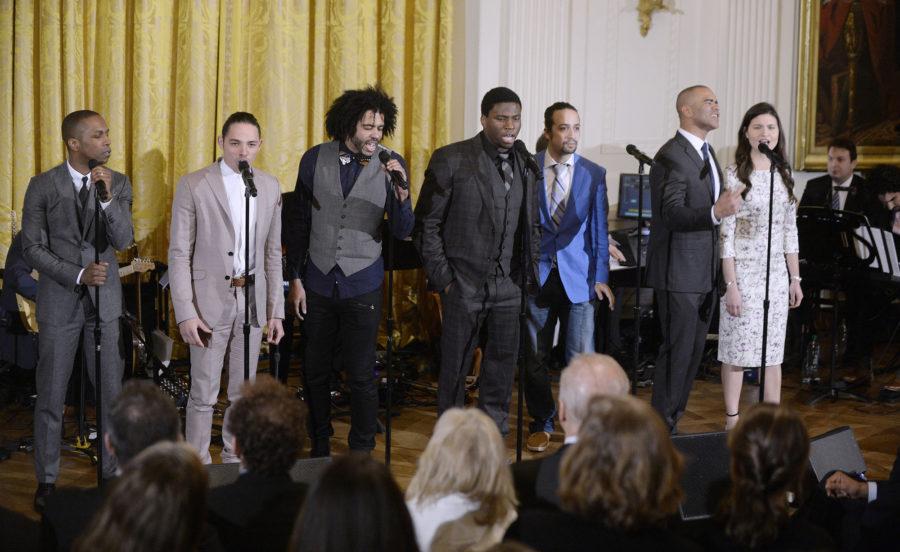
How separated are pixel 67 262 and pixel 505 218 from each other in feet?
5.88

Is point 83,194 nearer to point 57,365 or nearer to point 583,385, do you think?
point 57,365

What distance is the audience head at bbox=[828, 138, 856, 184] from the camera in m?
7.11

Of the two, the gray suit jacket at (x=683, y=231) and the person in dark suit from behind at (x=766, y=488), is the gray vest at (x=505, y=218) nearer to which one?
the gray suit jacket at (x=683, y=231)

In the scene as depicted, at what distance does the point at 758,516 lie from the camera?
7.98 ft

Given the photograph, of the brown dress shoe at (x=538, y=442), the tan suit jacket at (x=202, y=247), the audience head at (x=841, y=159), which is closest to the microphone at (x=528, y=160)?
the tan suit jacket at (x=202, y=247)

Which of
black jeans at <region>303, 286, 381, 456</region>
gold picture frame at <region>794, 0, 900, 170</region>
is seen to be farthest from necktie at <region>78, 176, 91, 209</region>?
gold picture frame at <region>794, 0, 900, 170</region>

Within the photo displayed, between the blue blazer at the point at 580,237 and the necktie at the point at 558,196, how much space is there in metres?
0.03

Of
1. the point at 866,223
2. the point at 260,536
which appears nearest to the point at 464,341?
the point at 260,536

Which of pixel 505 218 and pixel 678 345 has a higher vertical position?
pixel 505 218

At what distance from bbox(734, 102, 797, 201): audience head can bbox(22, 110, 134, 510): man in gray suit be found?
2.64 metres

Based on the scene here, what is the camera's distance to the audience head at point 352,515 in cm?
204

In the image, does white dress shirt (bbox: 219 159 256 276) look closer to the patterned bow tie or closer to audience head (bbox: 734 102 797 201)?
the patterned bow tie

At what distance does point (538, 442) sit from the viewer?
5.11 meters

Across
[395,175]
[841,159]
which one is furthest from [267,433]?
[841,159]
